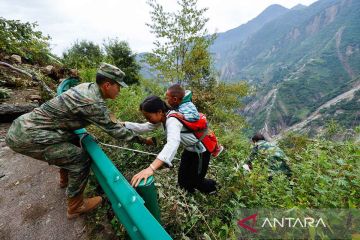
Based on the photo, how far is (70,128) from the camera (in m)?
2.96

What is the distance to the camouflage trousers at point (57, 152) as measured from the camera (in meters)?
2.78

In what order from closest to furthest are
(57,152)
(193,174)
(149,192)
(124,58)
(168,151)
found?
1. (149,192)
2. (168,151)
3. (57,152)
4. (193,174)
5. (124,58)

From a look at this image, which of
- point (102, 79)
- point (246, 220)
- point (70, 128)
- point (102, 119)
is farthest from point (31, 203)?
point (246, 220)

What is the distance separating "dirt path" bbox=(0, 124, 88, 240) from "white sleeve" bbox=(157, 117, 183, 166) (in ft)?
3.75

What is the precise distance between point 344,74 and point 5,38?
192 metres

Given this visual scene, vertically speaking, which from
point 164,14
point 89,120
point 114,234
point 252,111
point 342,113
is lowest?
point 252,111

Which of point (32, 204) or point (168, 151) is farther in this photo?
point (32, 204)

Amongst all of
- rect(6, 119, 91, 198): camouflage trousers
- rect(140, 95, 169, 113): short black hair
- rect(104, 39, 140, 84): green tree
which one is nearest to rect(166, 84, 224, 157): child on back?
rect(140, 95, 169, 113): short black hair

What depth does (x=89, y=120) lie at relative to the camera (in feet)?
9.37

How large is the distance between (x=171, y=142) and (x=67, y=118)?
1.31 metres

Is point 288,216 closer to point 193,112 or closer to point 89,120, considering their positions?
point 193,112

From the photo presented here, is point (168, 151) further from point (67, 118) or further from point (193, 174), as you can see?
point (67, 118)

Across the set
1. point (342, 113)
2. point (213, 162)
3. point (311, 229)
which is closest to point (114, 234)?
point (311, 229)

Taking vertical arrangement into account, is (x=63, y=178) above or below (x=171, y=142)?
below
